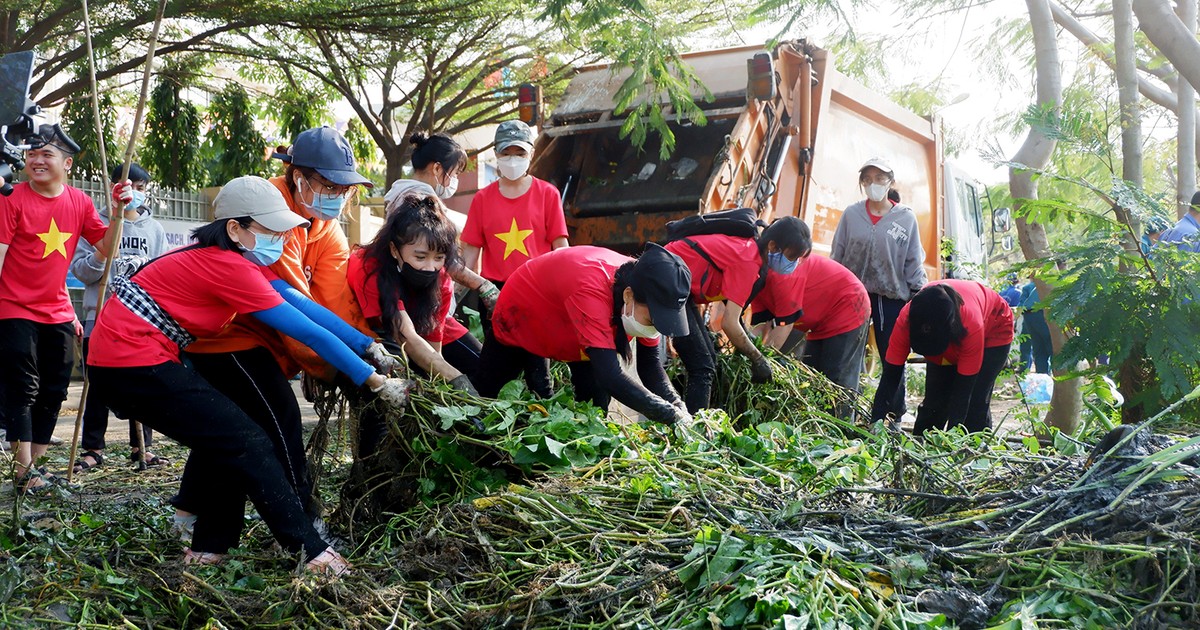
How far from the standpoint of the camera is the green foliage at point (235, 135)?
14.8m

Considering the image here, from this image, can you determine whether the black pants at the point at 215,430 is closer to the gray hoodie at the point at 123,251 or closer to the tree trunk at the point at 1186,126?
the gray hoodie at the point at 123,251

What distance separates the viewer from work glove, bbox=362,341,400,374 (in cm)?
370

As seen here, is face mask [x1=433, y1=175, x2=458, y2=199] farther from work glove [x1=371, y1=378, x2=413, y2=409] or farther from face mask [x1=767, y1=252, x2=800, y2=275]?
face mask [x1=767, y1=252, x2=800, y2=275]

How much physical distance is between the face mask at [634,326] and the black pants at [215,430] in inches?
A: 53.5

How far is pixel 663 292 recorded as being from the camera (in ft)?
12.9

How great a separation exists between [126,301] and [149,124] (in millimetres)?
12405

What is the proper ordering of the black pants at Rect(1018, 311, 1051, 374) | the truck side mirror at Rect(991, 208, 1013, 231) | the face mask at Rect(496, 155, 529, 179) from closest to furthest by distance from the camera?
the face mask at Rect(496, 155, 529, 179)
the truck side mirror at Rect(991, 208, 1013, 231)
the black pants at Rect(1018, 311, 1051, 374)

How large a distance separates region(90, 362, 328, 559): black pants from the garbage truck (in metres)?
4.00

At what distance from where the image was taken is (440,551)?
10.1 ft

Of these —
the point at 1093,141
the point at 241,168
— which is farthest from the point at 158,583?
the point at 241,168

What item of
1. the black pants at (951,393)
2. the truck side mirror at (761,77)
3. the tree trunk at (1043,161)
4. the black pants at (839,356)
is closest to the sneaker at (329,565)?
the black pants at (951,393)

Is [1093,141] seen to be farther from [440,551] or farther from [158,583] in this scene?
[158,583]

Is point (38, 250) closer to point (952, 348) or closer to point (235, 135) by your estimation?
point (952, 348)

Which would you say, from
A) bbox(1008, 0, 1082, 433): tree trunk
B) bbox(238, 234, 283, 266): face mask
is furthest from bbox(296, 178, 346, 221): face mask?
bbox(1008, 0, 1082, 433): tree trunk
